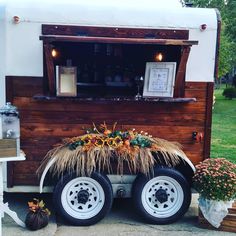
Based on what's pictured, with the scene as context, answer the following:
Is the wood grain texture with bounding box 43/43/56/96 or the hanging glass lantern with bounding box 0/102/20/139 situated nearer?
the hanging glass lantern with bounding box 0/102/20/139

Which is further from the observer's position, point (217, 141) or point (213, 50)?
point (217, 141)

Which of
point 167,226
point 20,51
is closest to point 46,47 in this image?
point 20,51

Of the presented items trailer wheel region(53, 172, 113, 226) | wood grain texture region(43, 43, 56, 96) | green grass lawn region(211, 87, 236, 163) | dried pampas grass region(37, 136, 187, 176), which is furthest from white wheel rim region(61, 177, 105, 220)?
green grass lawn region(211, 87, 236, 163)

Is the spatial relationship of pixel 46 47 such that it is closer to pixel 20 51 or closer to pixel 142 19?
pixel 20 51

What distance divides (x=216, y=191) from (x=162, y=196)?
64 centimetres

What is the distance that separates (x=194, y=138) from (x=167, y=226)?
110 centimetres

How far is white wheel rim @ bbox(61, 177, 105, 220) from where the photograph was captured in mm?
5047

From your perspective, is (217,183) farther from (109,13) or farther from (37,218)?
(109,13)

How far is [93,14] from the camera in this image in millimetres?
5195

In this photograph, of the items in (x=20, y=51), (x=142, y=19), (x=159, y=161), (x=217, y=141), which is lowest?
(x=217, y=141)

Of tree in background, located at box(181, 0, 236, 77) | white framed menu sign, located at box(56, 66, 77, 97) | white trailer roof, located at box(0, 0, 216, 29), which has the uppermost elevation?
tree in background, located at box(181, 0, 236, 77)

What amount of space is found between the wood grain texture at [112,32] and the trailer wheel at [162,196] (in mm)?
1571

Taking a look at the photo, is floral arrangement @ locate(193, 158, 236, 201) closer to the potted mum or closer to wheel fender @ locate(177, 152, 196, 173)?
the potted mum

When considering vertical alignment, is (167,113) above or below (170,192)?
above
